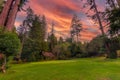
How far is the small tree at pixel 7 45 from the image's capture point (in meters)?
19.0

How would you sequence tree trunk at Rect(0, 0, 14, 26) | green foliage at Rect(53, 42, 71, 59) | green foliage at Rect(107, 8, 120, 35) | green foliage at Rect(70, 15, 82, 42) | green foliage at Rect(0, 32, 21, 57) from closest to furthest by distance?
green foliage at Rect(107, 8, 120, 35) < green foliage at Rect(0, 32, 21, 57) < tree trunk at Rect(0, 0, 14, 26) < green foliage at Rect(53, 42, 71, 59) < green foliage at Rect(70, 15, 82, 42)

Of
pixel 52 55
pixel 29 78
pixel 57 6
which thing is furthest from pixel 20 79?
pixel 52 55

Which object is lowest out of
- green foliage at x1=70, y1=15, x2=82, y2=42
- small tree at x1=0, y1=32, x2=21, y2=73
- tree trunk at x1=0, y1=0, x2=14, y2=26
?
small tree at x1=0, y1=32, x2=21, y2=73

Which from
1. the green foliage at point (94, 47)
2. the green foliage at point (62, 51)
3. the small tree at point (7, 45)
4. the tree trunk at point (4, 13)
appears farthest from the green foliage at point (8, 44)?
the green foliage at point (94, 47)

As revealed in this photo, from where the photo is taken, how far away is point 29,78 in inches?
643

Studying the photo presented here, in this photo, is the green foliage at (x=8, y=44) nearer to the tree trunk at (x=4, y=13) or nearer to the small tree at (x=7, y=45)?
the small tree at (x=7, y=45)

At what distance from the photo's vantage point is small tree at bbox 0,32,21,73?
19016mm

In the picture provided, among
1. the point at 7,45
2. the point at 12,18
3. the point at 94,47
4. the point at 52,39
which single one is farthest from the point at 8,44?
the point at 52,39

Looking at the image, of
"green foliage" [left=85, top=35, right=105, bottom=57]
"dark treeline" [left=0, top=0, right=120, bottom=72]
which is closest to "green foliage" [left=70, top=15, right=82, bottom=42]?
"dark treeline" [left=0, top=0, right=120, bottom=72]

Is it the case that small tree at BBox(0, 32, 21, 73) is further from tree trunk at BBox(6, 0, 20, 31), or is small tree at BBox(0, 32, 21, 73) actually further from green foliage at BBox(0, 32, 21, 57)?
tree trunk at BBox(6, 0, 20, 31)

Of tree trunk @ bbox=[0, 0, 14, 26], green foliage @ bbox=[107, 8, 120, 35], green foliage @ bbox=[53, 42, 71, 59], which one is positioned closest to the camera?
green foliage @ bbox=[107, 8, 120, 35]

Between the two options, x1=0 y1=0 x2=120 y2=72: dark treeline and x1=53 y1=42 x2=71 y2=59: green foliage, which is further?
x1=53 y1=42 x2=71 y2=59: green foliage

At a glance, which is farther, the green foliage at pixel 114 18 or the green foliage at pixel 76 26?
the green foliage at pixel 76 26

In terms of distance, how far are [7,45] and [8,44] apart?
12 centimetres
